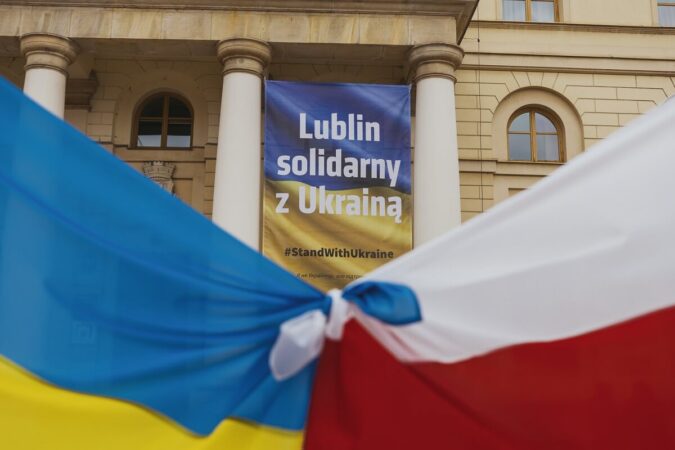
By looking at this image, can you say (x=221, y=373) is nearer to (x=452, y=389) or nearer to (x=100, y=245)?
(x=100, y=245)

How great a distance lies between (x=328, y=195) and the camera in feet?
43.3

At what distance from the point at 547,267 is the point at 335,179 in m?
11.1

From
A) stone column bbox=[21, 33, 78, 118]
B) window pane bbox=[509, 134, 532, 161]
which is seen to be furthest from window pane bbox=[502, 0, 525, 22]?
stone column bbox=[21, 33, 78, 118]

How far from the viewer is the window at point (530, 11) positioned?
57.2 feet

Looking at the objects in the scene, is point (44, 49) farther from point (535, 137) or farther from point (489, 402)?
point (489, 402)

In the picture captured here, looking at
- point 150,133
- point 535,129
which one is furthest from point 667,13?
point 150,133

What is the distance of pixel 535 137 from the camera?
17.1 meters

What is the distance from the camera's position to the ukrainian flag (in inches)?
85.4

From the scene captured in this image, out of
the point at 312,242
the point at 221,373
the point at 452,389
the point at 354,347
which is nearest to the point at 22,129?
the point at 221,373

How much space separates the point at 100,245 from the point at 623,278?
1530 millimetres

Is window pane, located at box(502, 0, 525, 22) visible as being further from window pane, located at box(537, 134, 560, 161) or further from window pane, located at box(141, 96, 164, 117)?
window pane, located at box(141, 96, 164, 117)

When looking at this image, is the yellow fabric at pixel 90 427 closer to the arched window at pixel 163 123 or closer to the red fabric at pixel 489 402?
the red fabric at pixel 489 402

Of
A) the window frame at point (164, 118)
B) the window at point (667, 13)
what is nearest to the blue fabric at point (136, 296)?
the window frame at point (164, 118)

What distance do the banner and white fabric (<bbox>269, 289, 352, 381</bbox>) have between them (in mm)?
10729
